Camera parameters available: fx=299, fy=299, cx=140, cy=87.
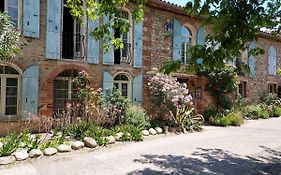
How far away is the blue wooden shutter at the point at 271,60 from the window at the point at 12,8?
17243 mm

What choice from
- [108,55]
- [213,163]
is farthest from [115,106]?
[213,163]

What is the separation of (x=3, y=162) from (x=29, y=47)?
15.9 feet

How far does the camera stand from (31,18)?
10.5m

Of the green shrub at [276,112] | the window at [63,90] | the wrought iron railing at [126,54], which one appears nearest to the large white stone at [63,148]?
the window at [63,90]

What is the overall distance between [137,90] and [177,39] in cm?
373

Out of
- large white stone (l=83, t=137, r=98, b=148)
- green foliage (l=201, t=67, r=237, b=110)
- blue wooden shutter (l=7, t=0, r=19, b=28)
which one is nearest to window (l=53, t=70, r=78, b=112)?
blue wooden shutter (l=7, t=0, r=19, b=28)

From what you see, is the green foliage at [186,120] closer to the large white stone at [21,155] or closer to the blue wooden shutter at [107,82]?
the blue wooden shutter at [107,82]

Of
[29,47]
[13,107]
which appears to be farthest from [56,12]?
[13,107]

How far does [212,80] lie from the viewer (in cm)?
1625

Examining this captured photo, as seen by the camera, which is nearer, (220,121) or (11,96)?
(11,96)

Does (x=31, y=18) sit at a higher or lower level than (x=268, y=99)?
higher

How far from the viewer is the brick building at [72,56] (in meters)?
10.4

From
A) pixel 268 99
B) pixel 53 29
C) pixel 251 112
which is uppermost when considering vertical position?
pixel 53 29

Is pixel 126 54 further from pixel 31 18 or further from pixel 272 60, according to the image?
pixel 272 60
